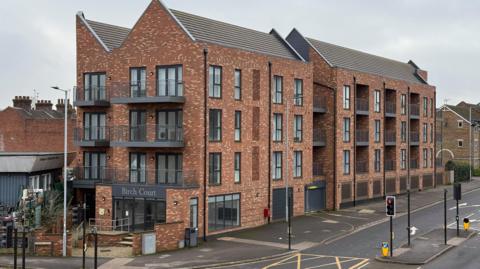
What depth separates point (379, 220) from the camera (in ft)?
152

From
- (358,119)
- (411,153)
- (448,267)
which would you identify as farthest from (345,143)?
(448,267)

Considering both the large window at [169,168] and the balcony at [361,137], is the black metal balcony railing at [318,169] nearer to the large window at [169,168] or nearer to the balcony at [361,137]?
the balcony at [361,137]

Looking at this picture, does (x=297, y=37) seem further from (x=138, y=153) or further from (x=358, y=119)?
(x=138, y=153)

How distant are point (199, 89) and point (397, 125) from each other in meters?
30.2

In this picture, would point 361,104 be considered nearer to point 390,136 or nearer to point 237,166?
point 390,136

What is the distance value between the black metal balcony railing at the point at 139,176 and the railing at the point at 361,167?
72.5ft

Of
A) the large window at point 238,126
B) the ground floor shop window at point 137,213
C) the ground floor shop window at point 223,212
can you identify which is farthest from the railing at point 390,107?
the ground floor shop window at point 137,213

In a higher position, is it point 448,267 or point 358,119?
point 358,119

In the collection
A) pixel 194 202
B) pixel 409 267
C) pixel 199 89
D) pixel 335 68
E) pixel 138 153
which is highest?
pixel 335 68

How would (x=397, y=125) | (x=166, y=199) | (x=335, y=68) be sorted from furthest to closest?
(x=397, y=125) < (x=335, y=68) < (x=166, y=199)

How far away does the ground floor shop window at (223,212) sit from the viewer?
130 feet

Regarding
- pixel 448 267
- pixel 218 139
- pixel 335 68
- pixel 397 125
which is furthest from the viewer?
pixel 397 125

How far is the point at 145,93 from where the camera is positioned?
4031cm

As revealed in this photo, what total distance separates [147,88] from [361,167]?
2448cm
